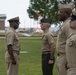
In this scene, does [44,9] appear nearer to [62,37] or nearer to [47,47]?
[47,47]

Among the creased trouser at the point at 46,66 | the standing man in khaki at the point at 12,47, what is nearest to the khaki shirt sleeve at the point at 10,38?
the standing man in khaki at the point at 12,47

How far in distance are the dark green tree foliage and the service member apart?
3926cm

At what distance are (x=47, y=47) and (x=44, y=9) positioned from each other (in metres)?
49.2

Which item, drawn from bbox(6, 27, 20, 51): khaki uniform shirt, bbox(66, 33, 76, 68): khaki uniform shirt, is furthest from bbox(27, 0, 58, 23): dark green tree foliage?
bbox(66, 33, 76, 68): khaki uniform shirt

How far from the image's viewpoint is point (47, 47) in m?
8.66

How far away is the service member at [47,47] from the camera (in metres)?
8.50

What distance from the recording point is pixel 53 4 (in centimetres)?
5025

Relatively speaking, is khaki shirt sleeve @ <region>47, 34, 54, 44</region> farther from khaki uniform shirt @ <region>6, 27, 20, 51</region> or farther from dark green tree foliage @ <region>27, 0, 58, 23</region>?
dark green tree foliage @ <region>27, 0, 58, 23</region>

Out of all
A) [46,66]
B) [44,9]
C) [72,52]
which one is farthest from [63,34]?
[44,9]

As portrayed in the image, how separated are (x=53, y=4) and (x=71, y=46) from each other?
45062 millimetres

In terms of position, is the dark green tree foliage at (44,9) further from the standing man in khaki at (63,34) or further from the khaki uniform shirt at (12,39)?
the standing man in khaki at (63,34)

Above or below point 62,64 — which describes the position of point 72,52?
above

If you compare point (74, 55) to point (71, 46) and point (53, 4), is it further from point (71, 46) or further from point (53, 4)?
point (53, 4)

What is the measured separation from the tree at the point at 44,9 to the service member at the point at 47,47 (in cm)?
3282
